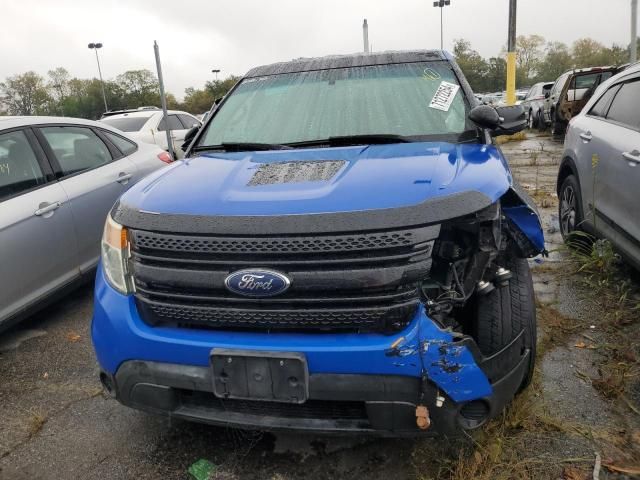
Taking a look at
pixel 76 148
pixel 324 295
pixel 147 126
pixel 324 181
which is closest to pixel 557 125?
pixel 147 126

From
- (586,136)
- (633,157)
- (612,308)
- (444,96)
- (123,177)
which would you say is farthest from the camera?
(123,177)

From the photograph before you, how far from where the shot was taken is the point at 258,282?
1.92 m

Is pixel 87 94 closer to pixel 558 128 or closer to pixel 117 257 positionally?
pixel 558 128

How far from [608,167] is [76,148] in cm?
411

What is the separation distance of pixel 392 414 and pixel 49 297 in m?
2.89

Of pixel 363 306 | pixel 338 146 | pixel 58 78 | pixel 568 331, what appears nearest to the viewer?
pixel 363 306

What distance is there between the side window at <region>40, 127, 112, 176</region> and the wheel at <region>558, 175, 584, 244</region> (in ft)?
13.3

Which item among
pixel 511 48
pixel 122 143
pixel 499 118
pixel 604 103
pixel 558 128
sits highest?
pixel 511 48

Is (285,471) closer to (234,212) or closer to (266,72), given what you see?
(234,212)

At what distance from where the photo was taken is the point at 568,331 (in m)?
3.38

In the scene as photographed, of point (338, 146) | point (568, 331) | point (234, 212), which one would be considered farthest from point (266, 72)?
point (568, 331)

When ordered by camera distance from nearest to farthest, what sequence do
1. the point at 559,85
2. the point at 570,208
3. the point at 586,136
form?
1. the point at 586,136
2. the point at 570,208
3. the point at 559,85

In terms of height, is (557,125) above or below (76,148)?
below

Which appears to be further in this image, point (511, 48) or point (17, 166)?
point (511, 48)
